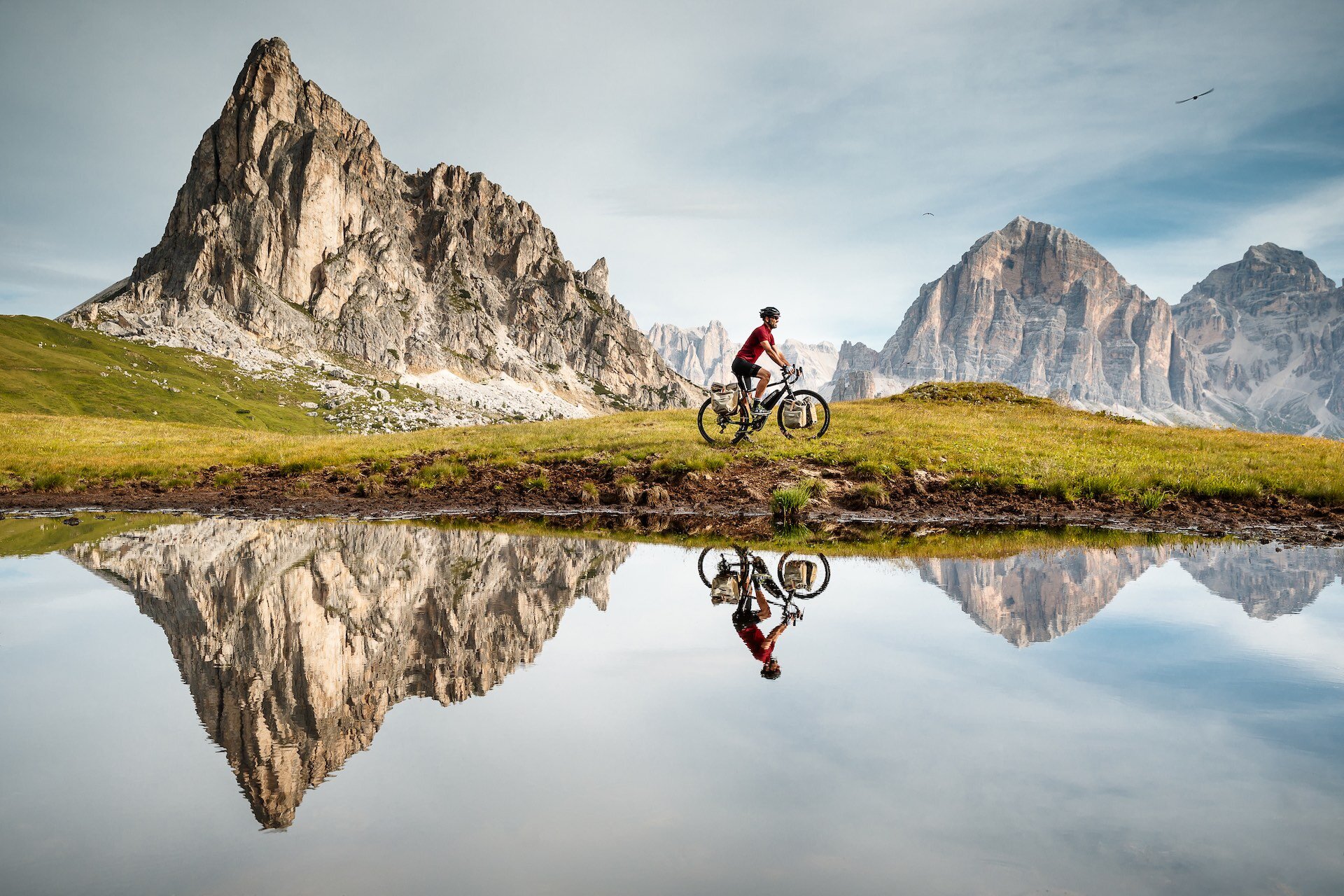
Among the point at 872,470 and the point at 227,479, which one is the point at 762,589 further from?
the point at 227,479

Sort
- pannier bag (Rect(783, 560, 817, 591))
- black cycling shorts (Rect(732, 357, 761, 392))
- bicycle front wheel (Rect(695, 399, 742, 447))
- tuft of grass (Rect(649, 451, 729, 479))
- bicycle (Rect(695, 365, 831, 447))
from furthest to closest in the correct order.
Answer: bicycle front wheel (Rect(695, 399, 742, 447))
bicycle (Rect(695, 365, 831, 447))
black cycling shorts (Rect(732, 357, 761, 392))
tuft of grass (Rect(649, 451, 729, 479))
pannier bag (Rect(783, 560, 817, 591))

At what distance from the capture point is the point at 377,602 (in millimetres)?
9742

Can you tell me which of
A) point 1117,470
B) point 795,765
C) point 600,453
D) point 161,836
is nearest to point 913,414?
point 1117,470

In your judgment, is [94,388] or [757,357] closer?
[757,357]

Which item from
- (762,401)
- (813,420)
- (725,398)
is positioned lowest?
(813,420)

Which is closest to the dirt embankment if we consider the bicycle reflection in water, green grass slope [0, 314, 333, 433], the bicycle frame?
the bicycle frame

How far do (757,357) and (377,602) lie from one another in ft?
52.6

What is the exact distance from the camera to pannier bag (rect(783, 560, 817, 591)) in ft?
36.9

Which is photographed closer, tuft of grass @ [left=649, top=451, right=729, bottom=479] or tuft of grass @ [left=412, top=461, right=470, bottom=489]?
tuft of grass @ [left=649, top=451, right=729, bottom=479]

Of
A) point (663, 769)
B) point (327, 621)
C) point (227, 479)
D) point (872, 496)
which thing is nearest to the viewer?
point (663, 769)

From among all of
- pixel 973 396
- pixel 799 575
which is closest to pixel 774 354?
pixel 799 575

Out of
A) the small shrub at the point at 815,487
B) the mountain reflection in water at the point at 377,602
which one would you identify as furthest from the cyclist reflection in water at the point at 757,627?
the small shrub at the point at 815,487

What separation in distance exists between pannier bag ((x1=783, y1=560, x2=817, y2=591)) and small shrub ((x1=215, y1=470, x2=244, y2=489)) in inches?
848

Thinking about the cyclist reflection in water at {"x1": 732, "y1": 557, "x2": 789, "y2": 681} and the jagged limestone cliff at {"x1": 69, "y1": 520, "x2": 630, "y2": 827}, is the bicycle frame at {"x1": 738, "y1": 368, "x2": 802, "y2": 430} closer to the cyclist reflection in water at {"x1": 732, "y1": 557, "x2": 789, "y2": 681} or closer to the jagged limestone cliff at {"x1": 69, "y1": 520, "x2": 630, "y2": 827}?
the jagged limestone cliff at {"x1": 69, "y1": 520, "x2": 630, "y2": 827}
